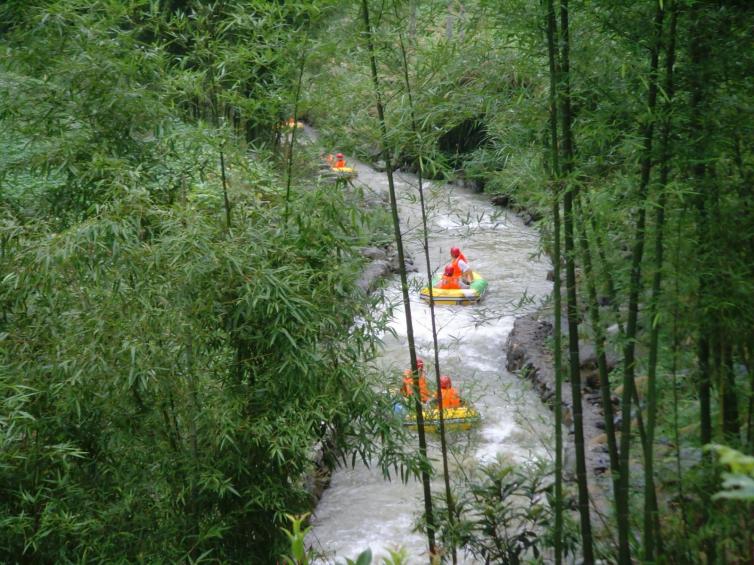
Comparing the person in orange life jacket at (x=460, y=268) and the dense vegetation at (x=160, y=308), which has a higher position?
the dense vegetation at (x=160, y=308)

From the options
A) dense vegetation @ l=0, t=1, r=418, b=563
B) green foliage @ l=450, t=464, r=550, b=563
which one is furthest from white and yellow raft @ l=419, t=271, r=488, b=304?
dense vegetation @ l=0, t=1, r=418, b=563

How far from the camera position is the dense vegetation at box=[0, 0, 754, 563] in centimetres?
238

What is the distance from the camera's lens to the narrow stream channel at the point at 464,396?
12.7 ft

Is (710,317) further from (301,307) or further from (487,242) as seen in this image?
(487,242)

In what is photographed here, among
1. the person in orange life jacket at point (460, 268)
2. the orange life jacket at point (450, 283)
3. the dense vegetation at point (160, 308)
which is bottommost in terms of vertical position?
the orange life jacket at point (450, 283)

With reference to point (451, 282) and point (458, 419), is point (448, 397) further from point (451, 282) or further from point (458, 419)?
point (451, 282)

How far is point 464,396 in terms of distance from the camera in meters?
5.09

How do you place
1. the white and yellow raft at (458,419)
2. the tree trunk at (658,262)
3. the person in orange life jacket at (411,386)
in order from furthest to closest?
the white and yellow raft at (458,419) → the person in orange life jacket at (411,386) → the tree trunk at (658,262)

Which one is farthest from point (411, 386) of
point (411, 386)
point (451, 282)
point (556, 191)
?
point (451, 282)

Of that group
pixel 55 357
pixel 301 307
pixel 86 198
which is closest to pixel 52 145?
pixel 86 198

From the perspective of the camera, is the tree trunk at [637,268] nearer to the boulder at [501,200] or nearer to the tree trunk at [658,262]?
the tree trunk at [658,262]

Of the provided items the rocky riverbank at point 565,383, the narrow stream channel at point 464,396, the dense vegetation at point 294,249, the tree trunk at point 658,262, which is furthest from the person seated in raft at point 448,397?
the tree trunk at point 658,262

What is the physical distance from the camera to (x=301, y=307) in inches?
104

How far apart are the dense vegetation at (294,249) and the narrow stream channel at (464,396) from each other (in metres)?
0.45
